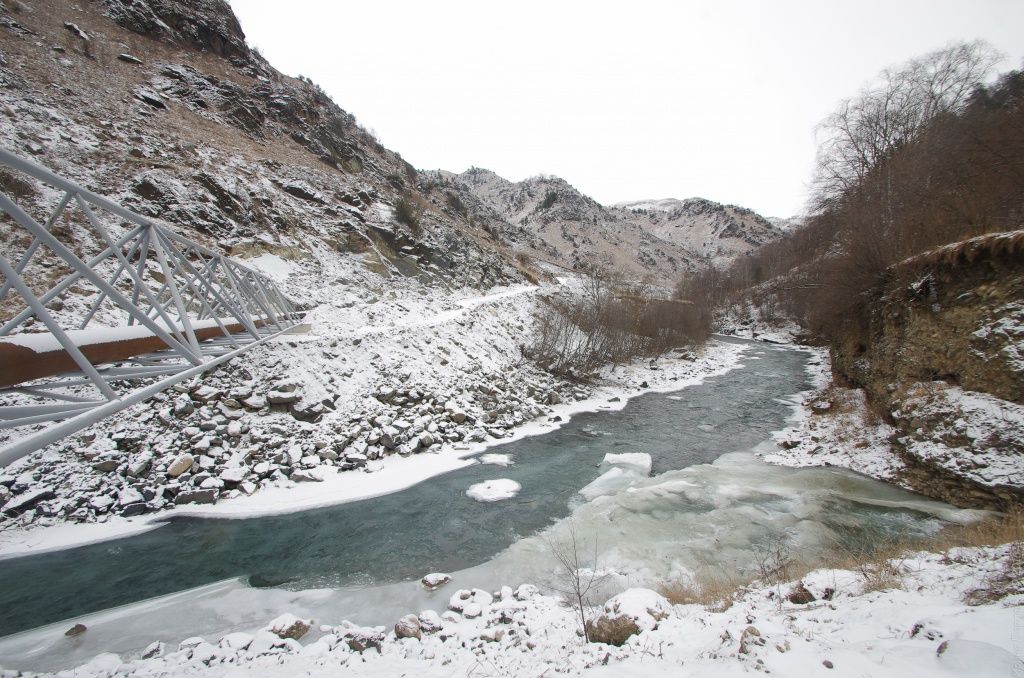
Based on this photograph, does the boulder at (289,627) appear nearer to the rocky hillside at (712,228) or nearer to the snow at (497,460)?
Answer: the snow at (497,460)

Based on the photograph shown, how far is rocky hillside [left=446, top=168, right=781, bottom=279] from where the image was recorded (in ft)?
281

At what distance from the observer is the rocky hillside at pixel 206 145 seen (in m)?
16.1

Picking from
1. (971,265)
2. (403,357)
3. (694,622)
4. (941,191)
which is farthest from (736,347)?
(694,622)

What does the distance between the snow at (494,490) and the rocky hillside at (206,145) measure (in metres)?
12.7

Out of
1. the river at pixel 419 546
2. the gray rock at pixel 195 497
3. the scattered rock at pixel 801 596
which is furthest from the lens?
the gray rock at pixel 195 497

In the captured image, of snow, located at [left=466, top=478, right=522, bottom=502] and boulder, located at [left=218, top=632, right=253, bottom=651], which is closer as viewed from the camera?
boulder, located at [left=218, top=632, right=253, bottom=651]

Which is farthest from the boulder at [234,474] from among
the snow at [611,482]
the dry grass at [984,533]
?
the dry grass at [984,533]

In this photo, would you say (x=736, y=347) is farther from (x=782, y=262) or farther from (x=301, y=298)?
(x=301, y=298)

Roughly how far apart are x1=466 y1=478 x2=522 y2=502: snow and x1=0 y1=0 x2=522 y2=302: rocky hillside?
498 inches

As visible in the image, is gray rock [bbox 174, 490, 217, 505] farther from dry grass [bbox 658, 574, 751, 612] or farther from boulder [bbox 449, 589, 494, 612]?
dry grass [bbox 658, 574, 751, 612]

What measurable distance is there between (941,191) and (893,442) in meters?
9.98

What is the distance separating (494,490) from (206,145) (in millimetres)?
24889

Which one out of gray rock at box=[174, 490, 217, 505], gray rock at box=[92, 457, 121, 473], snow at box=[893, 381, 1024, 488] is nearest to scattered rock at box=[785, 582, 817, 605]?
snow at box=[893, 381, 1024, 488]

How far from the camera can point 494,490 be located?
1033 centimetres
